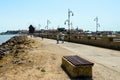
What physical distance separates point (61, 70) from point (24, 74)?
188 centimetres

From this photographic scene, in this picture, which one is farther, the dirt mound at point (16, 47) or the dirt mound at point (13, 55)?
the dirt mound at point (16, 47)

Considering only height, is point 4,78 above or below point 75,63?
below

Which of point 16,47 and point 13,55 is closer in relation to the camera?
point 13,55

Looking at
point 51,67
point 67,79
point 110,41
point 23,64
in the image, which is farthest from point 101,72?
point 110,41

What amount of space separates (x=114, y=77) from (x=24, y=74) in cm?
464

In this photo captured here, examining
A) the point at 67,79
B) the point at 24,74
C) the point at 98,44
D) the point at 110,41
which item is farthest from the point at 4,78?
the point at 98,44

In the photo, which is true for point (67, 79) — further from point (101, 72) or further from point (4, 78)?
point (4, 78)

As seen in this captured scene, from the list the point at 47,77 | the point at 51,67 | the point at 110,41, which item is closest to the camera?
the point at 47,77

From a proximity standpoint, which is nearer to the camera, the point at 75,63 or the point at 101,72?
the point at 75,63

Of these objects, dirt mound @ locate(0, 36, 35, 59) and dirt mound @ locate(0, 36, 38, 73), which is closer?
dirt mound @ locate(0, 36, 38, 73)

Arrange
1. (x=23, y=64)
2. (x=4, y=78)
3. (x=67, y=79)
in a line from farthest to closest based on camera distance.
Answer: (x=23, y=64)
(x=4, y=78)
(x=67, y=79)

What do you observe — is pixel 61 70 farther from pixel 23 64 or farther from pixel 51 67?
pixel 23 64

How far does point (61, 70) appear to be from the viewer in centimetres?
1345

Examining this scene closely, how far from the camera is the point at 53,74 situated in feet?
41.5
